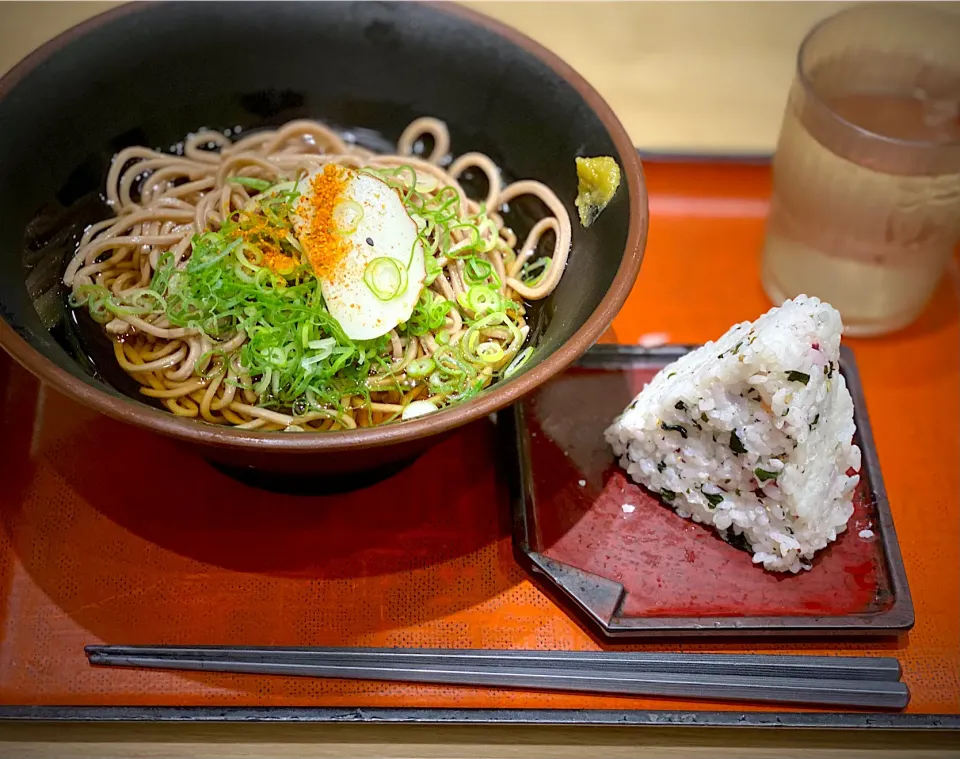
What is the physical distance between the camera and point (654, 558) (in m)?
1.67

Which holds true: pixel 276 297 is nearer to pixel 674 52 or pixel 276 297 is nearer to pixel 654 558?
Answer: pixel 654 558

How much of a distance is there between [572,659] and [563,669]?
3 cm

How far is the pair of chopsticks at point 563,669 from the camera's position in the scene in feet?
4.96

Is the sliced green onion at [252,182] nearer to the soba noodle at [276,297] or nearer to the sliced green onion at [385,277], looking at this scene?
the soba noodle at [276,297]

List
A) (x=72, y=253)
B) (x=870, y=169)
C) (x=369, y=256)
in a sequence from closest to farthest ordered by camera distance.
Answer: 1. (x=369, y=256)
2. (x=72, y=253)
3. (x=870, y=169)

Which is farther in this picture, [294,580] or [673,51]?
[673,51]

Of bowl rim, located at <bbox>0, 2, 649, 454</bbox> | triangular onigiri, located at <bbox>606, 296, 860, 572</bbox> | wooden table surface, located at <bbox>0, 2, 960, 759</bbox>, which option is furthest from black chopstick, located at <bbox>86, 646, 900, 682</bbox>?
wooden table surface, located at <bbox>0, 2, 960, 759</bbox>

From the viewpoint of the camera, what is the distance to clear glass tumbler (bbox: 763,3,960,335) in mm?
1893

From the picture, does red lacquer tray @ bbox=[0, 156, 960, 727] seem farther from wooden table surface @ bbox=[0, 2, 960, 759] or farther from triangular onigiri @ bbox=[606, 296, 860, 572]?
Answer: wooden table surface @ bbox=[0, 2, 960, 759]

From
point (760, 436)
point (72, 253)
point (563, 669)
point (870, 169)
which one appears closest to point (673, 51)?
point (870, 169)

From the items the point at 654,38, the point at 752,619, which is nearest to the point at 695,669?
the point at 752,619

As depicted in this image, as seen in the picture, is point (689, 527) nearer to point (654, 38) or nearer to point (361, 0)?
point (361, 0)

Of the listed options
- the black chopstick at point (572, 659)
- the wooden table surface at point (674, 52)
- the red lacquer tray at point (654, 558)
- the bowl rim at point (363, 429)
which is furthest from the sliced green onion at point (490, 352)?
the wooden table surface at point (674, 52)

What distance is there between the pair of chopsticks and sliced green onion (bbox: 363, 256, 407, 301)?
23.9 inches
